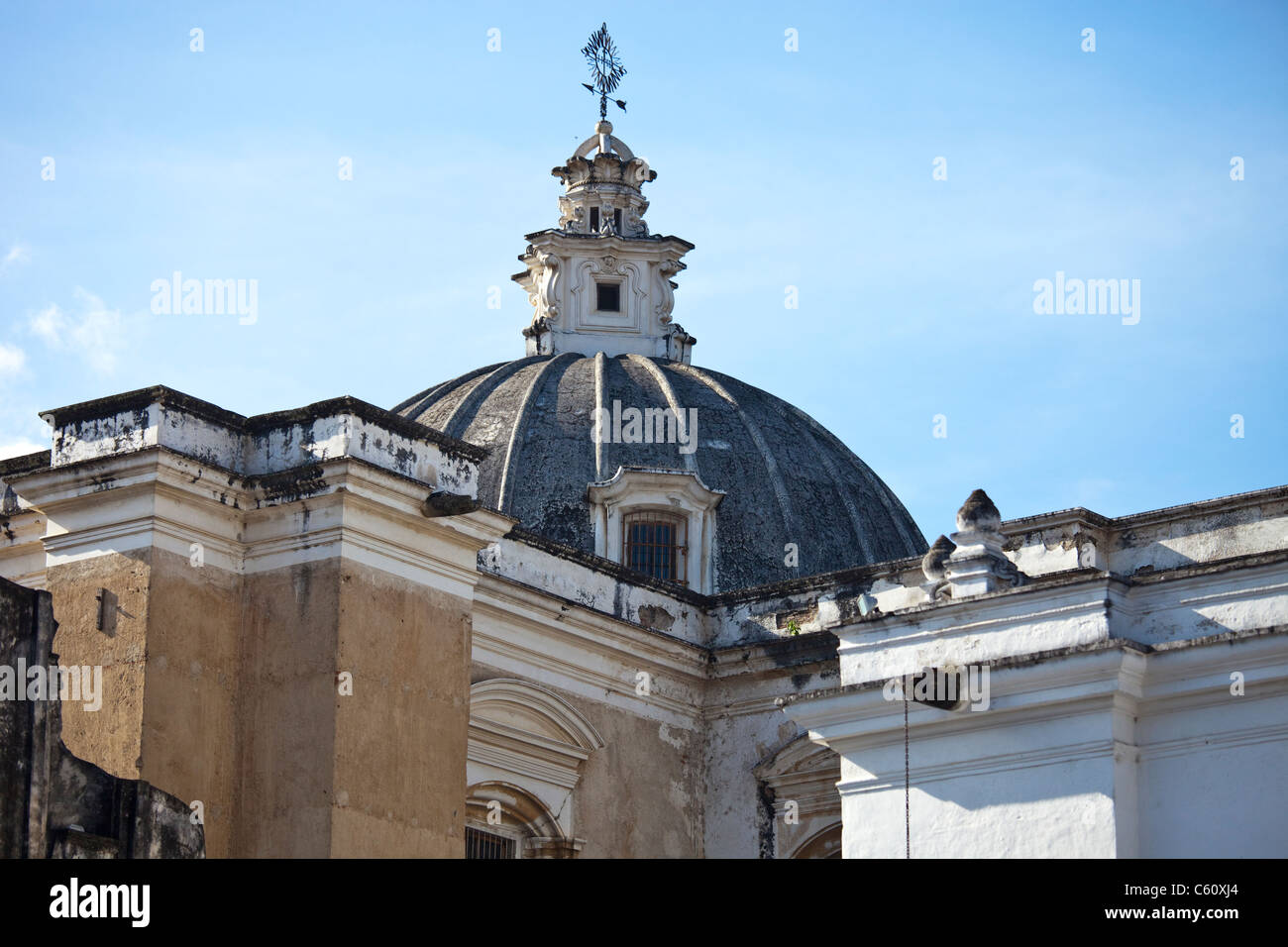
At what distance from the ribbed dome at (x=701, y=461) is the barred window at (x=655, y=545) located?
→ 1.51ft

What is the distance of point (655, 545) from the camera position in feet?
94.1

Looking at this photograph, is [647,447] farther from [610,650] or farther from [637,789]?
[637,789]

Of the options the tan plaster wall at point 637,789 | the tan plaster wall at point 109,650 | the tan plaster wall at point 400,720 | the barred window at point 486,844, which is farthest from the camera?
the tan plaster wall at point 637,789

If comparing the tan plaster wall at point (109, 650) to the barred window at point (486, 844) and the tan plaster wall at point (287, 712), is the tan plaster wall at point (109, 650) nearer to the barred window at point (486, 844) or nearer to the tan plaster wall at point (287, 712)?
the tan plaster wall at point (287, 712)

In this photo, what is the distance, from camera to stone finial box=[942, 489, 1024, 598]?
1770 centimetres

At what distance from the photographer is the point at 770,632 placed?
83.9 feet

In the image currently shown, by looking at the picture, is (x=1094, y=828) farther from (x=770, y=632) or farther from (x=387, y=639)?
(x=770, y=632)

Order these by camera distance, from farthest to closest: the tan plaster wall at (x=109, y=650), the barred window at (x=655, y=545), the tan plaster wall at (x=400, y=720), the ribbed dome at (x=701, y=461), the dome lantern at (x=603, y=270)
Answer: the dome lantern at (x=603, y=270)
the ribbed dome at (x=701, y=461)
the barred window at (x=655, y=545)
the tan plaster wall at (x=400, y=720)
the tan plaster wall at (x=109, y=650)

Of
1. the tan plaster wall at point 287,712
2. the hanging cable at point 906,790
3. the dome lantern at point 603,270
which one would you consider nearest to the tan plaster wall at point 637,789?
the tan plaster wall at point 287,712

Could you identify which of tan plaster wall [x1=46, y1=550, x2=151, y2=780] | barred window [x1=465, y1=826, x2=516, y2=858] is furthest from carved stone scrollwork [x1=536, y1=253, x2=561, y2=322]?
tan plaster wall [x1=46, y1=550, x2=151, y2=780]

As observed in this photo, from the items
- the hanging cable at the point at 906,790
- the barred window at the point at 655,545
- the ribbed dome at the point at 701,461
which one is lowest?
the hanging cable at the point at 906,790

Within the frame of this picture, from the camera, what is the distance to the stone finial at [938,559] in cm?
1838

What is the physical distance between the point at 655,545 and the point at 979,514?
10976mm

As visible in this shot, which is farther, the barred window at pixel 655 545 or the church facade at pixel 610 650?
the barred window at pixel 655 545
